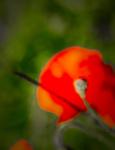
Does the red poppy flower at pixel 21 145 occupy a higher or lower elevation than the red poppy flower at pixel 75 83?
lower

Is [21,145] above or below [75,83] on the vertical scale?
below

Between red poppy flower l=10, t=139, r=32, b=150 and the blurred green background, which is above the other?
the blurred green background

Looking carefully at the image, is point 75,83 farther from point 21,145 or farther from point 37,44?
point 21,145

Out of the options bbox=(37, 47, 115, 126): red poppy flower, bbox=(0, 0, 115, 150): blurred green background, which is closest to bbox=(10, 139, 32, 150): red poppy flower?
bbox=(0, 0, 115, 150): blurred green background

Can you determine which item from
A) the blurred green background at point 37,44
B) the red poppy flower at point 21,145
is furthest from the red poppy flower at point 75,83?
the red poppy flower at point 21,145

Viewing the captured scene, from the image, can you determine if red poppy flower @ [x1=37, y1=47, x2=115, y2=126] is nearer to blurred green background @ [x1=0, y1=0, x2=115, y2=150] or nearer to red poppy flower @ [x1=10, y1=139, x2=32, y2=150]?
blurred green background @ [x1=0, y1=0, x2=115, y2=150]

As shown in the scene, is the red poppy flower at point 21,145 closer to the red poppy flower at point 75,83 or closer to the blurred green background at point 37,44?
the blurred green background at point 37,44

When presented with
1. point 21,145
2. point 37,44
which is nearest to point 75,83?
point 37,44
